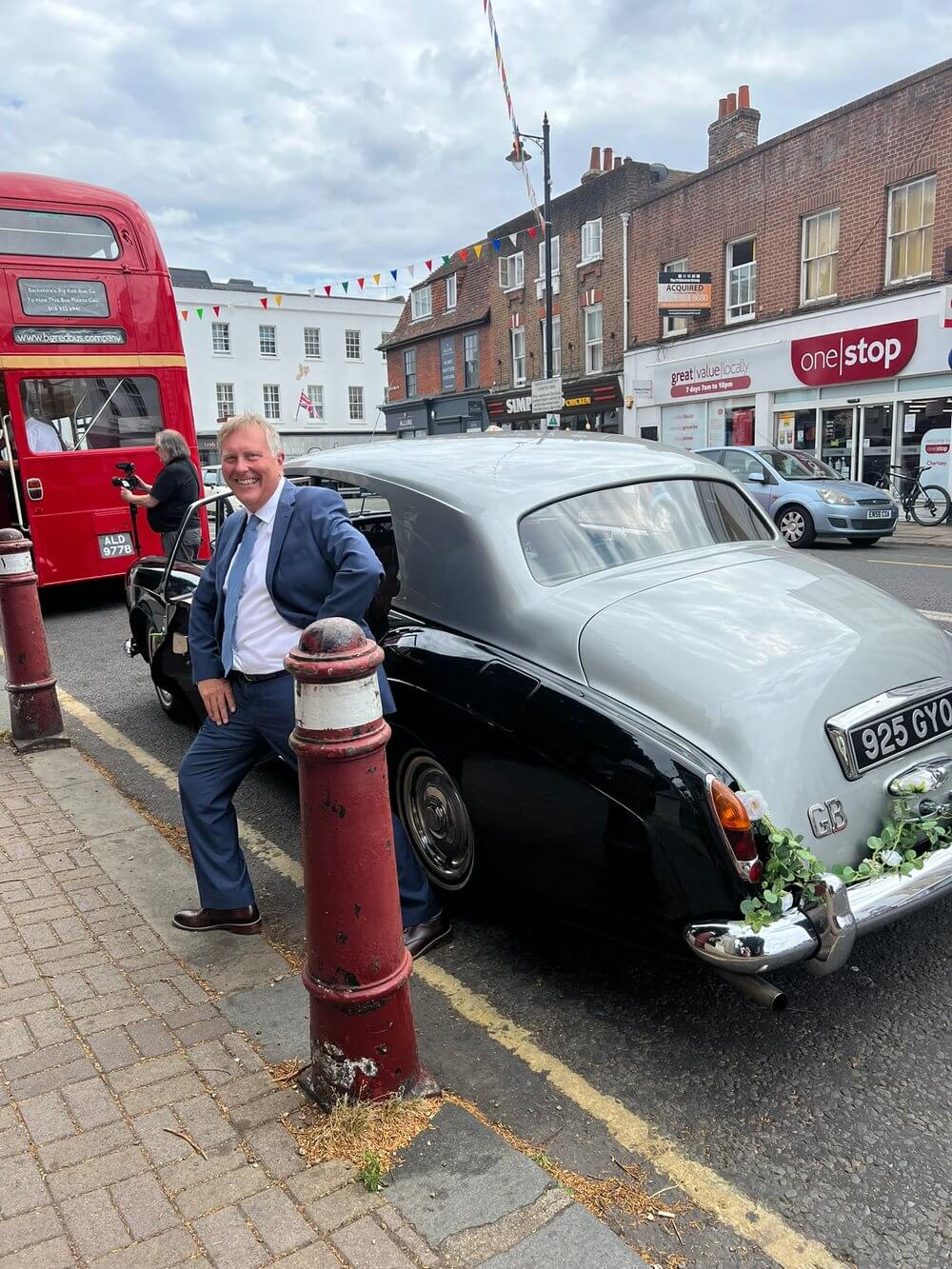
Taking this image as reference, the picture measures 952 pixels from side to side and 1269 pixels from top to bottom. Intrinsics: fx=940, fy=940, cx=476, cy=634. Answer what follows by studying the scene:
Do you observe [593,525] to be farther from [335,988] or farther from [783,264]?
[783,264]

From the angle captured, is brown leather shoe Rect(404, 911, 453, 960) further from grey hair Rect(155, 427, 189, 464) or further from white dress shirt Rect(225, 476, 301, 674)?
grey hair Rect(155, 427, 189, 464)

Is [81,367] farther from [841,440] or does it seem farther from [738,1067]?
[841,440]

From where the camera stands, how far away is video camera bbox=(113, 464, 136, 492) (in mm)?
9633

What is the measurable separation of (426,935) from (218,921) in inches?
28.9

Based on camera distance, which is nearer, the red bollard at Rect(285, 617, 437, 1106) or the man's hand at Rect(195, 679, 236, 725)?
the red bollard at Rect(285, 617, 437, 1106)

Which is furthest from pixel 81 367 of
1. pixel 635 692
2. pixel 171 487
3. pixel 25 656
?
pixel 635 692

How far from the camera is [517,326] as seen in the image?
31.6 meters

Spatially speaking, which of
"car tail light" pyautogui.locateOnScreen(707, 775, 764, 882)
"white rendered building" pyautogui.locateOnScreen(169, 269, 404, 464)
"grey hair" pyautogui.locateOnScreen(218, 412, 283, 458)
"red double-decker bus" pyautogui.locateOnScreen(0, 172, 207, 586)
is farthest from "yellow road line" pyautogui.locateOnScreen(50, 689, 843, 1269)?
"white rendered building" pyautogui.locateOnScreen(169, 269, 404, 464)

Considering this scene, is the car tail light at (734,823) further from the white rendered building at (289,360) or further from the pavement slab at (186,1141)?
the white rendered building at (289,360)

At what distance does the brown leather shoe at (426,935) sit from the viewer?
3.18 m

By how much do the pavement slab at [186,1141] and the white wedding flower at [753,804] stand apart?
0.99m

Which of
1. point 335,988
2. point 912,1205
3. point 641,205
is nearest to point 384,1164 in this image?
point 335,988

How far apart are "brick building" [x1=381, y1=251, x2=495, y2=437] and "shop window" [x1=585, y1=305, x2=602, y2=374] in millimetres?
6036

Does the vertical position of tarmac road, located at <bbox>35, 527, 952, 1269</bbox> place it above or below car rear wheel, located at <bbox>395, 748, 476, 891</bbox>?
below
